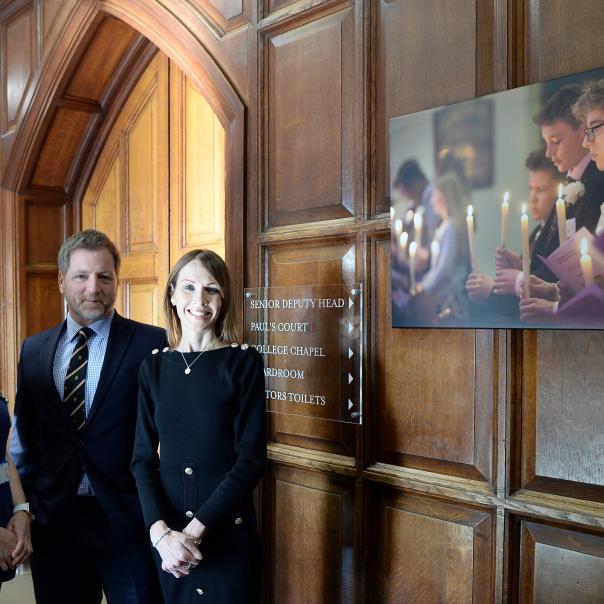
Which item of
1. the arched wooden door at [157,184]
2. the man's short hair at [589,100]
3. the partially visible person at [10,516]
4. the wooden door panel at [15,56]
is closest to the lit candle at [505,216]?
the man's short hair at [589,100]

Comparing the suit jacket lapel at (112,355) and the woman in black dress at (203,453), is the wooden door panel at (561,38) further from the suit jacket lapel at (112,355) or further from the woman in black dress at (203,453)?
the suit jacket lapel at (112,355)

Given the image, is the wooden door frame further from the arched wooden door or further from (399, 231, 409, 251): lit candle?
(399, 231, 409, 251): lit candle

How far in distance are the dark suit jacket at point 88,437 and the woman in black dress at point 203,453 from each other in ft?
0.68

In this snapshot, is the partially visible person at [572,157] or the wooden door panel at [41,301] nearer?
the partially visible person at [572,157]

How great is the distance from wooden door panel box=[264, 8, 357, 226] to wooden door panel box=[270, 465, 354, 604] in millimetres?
836

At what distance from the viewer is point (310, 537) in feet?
7.13

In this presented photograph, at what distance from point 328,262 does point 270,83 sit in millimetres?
653

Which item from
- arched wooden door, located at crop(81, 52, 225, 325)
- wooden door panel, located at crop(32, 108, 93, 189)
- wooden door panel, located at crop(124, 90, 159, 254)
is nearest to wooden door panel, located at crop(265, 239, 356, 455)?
arched wooden door, located at crop(81, 52, 225, 325)

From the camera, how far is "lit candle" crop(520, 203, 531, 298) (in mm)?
1553

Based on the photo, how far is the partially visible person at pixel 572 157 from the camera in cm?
144

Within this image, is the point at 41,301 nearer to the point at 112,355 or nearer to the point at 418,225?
the point at 112,355

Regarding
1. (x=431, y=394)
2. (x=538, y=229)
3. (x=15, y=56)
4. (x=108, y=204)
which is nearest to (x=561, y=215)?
(x=538, y=229)

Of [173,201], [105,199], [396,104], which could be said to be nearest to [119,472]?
[396,104]

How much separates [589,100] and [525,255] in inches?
13.8
